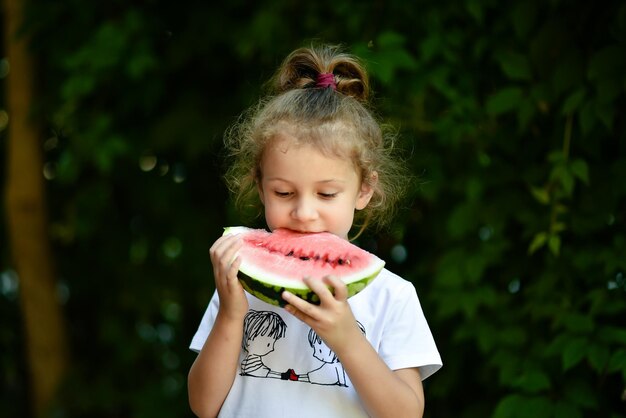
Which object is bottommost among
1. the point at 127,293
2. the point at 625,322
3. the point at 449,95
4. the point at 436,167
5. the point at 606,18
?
the point at 625,322

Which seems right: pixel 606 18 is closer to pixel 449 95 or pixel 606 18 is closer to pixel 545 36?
pixel 545 36

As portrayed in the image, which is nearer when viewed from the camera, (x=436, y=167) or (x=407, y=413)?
(x=407, y=413)

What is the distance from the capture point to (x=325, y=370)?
1804 millimetres

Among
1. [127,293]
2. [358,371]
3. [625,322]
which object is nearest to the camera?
[358,371]

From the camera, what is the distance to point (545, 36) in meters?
2.73

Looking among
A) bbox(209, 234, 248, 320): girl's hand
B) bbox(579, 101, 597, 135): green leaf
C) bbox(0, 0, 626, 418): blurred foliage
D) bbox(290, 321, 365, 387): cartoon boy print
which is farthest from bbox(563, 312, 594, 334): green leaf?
bbox(209, 234, 248, 320): girl's hand

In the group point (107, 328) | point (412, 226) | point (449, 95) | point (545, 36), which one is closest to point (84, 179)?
point (107, 328)

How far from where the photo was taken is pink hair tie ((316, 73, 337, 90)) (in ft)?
6.49

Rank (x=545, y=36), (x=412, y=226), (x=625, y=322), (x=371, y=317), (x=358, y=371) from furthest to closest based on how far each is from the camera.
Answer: (x=412, y=226), (x=545, y=36), (x=625, y=322), (x=371, y=317), (x=358, y=371)

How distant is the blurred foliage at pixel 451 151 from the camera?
2598mm

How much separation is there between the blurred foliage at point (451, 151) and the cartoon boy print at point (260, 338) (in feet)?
3.06

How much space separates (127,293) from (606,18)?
262cm

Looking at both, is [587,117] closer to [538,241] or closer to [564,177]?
[564,177]

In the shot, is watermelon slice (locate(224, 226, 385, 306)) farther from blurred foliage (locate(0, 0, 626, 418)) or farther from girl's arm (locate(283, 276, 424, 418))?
blurred foliage (locate(0, 0, 626, 418))
